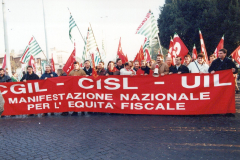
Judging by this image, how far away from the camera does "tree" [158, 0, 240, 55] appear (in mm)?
21922

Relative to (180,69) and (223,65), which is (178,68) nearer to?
(180,69)

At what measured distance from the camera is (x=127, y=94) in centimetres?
700

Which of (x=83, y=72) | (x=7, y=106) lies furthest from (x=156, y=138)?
(x=7, y=106)

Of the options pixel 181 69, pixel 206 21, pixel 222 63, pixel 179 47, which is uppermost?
pixel 206 21

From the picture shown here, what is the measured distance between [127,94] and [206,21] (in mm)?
19454

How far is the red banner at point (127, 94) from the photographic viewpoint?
253 inches

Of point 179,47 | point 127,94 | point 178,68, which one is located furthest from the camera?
point 179,47

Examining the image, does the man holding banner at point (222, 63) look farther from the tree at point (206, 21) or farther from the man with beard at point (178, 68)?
the tree at point (206, 21)

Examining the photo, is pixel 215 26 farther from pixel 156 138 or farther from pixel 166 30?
pixel 156 138

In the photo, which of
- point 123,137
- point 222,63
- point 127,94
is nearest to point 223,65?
point 222,63

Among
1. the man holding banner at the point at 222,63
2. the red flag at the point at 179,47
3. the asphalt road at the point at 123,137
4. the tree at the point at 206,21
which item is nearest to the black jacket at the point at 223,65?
the man holding banner at the point at 222,63

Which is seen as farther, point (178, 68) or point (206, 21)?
point (206, 21)

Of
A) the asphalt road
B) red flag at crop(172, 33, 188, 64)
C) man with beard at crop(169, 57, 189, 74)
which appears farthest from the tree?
the asphalt road

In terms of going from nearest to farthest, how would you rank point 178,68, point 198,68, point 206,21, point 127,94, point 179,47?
point 127,94 < point 178,68 < point 198,68 < point 179,47 < point 206,21
